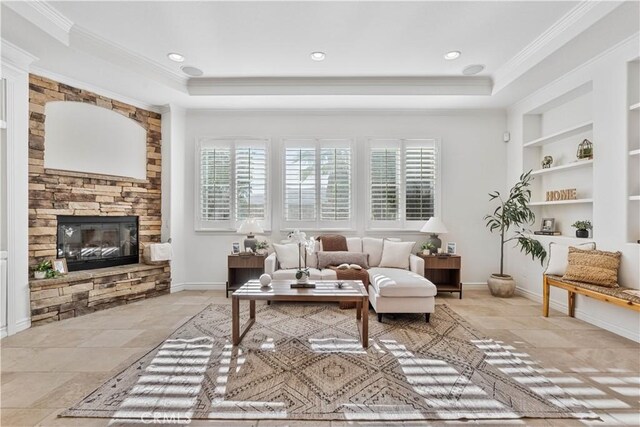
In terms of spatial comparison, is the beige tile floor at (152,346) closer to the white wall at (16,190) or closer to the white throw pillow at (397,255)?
the white wall at (16,190)

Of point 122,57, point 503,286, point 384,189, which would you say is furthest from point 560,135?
point 122,57

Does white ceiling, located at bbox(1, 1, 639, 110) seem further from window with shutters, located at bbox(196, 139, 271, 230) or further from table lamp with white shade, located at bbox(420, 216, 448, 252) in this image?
table lamp with white shade, located at bbox(420, 216, 448, 252)

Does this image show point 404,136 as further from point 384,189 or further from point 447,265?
point 447,265

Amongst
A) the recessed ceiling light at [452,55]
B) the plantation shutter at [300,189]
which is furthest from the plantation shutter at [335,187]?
the recessed ceiling light at [452,55]

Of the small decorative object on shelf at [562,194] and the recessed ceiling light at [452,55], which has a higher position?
the recessed ceiling light at [452,55]

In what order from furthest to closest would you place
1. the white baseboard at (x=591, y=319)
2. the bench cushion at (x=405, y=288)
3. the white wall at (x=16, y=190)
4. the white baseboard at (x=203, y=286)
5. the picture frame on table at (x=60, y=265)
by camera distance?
the white baseboard at (x=203, y=286)
the picture frame on table at (x=60, y=265)
the bench cushion at (x=405, y=288)
the white wall at (x=16, y=190)
the white baseboard at (x=591, y=319)

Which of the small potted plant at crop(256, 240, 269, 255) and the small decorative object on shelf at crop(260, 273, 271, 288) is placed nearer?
the small decorative object on shelf at crop(260, 273, 271, 288)

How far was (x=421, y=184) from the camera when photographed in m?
5.14

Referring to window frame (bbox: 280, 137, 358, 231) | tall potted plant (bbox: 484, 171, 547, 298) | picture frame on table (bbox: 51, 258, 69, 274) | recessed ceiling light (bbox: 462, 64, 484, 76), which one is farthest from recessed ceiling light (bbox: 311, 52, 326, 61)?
picture frame on table (bbox: 51, 258, 69, 274)

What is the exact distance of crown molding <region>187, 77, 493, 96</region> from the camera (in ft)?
14.3

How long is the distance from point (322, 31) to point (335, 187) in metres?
2.50

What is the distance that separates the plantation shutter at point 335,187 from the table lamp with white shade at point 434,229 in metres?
Result: 1.32

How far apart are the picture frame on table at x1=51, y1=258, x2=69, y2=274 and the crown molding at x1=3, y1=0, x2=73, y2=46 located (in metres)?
2.58

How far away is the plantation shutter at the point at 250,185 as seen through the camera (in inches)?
202
